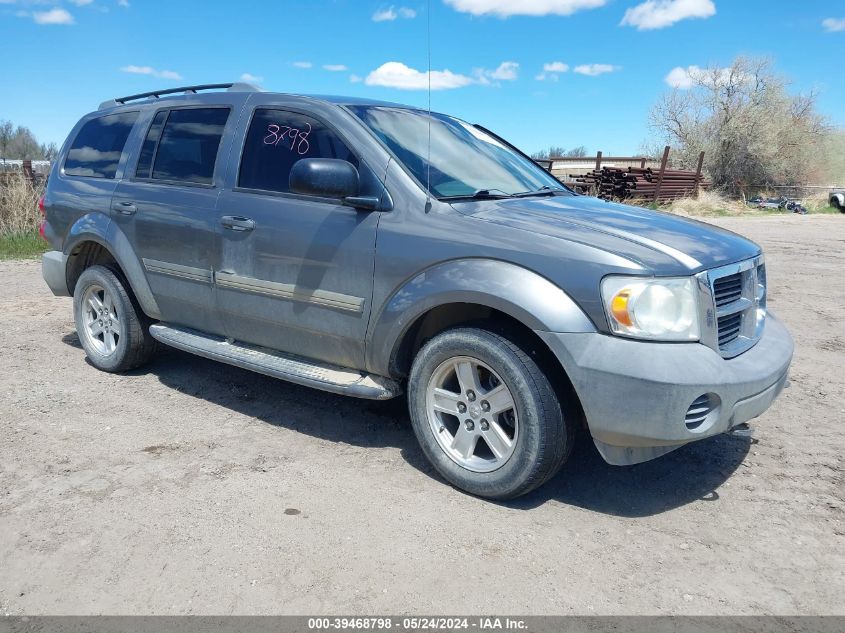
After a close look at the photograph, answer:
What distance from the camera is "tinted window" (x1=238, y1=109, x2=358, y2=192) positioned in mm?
3986

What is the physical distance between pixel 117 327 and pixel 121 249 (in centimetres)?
67

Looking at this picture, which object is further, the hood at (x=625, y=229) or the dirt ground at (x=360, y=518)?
the hood at (x=625, y=229)

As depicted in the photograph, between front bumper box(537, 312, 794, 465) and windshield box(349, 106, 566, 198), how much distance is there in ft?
3.92

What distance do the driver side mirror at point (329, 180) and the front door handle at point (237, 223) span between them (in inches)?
23.0

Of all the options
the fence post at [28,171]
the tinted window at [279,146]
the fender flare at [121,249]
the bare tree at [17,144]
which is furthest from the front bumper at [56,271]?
the bare tree at [17,144]

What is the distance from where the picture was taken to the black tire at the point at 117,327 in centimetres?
512

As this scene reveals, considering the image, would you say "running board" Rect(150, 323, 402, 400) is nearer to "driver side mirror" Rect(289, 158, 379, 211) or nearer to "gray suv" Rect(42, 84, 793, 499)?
"gray suv" Rect(42, 84, 793, 499)

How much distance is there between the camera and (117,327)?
17.3ft

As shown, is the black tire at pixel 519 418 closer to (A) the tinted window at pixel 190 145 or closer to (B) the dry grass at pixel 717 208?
(A) the tinted window at pixel 190 145

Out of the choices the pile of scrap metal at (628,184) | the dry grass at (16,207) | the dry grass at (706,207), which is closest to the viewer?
the dry grass at (16,207)

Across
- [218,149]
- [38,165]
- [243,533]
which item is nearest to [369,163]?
[218,149]

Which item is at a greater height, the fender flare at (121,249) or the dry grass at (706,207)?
the fender flare at (121,249)

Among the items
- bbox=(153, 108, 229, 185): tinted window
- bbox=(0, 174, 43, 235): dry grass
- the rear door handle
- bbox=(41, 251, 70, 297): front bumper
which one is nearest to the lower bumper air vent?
bbox=(153, 108, 229, 185): tinted window

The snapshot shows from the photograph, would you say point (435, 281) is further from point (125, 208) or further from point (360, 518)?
point (125, 208)
